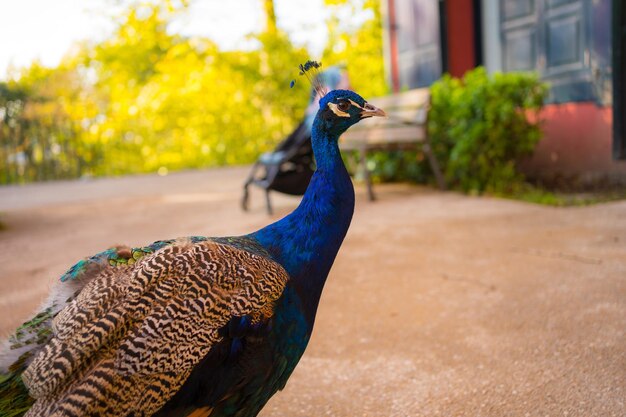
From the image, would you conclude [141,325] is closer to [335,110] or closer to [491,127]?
[335,110]

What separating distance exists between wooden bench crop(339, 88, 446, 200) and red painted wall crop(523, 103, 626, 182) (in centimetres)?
119

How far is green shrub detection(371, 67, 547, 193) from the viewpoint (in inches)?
237

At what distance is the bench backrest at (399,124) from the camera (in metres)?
6.47

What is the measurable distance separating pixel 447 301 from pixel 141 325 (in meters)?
2.09

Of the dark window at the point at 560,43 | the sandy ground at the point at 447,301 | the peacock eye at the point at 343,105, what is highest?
the dark window at the point at 560,43

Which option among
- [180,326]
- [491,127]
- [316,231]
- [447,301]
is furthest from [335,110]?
[491,127]

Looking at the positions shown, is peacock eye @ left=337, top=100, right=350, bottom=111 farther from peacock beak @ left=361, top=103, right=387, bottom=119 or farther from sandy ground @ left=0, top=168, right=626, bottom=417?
sandy ground @ left=0, top=168, right=626, bottom=417

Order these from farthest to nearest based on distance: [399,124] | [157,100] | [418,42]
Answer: [157,100] → [418,42] → [399,124]

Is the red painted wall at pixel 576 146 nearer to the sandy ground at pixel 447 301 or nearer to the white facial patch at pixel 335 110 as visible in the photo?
the sandy ground at pixel 447 301

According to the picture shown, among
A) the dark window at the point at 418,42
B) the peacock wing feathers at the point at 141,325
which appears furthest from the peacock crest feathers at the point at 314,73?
the dark window at the point at 418,42

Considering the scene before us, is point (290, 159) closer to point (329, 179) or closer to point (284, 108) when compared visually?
point (329, 179)

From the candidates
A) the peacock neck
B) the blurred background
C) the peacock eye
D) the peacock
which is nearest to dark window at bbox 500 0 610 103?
the blurred background

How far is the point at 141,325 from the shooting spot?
1.46 meters

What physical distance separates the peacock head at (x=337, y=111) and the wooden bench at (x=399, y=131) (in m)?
4.43
